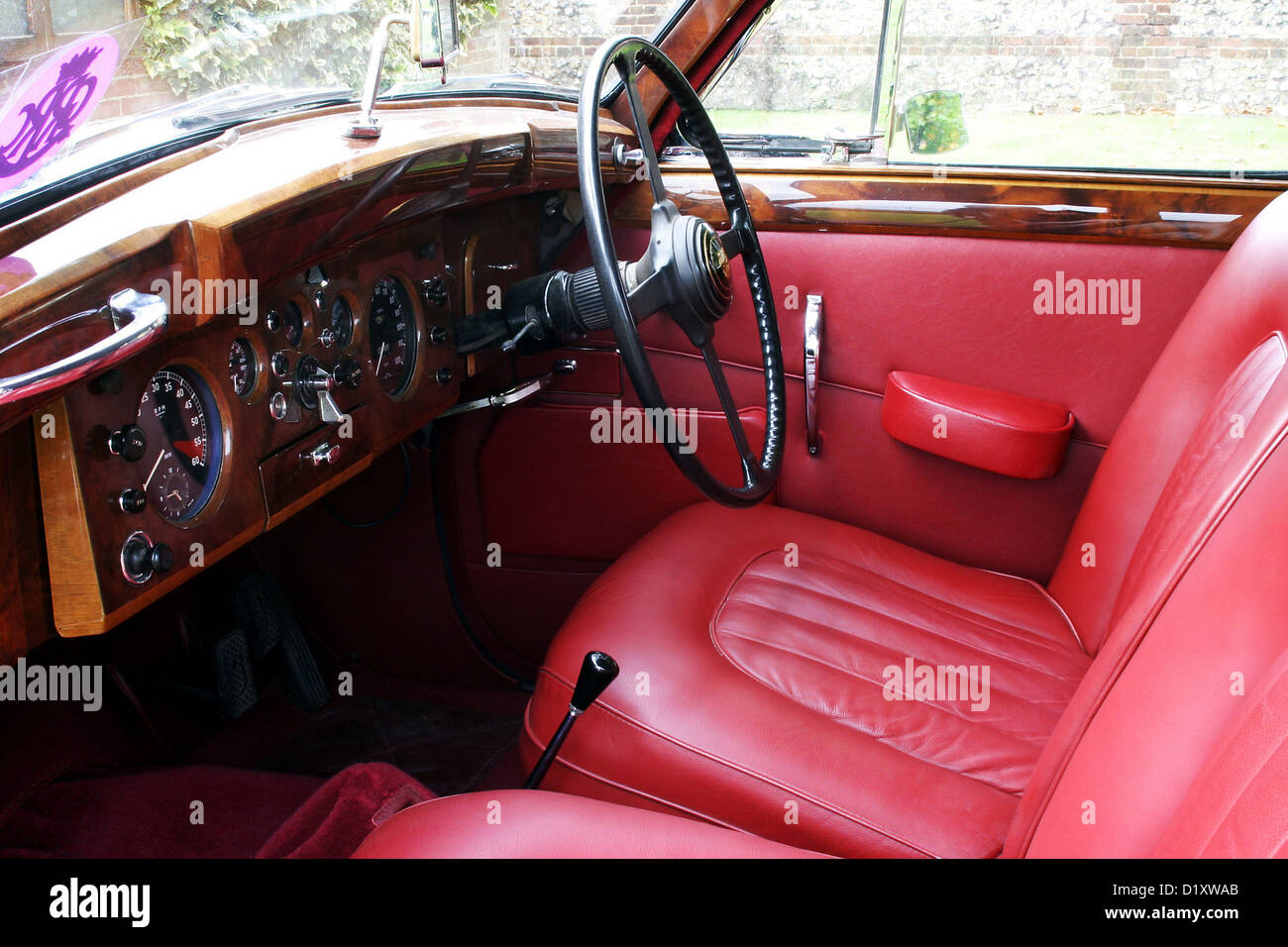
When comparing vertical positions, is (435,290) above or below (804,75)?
below

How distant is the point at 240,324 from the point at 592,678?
0.54 m

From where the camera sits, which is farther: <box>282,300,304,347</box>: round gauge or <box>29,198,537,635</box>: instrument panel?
<box>282,300,304,347</box>: round gauge

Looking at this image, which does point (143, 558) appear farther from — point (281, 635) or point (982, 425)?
point (982, 425)

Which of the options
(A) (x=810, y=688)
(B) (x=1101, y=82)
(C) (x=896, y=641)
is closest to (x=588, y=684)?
(A) (x=810, y=688)

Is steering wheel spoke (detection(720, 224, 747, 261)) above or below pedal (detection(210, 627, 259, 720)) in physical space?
above

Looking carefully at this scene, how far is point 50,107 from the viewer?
80cm

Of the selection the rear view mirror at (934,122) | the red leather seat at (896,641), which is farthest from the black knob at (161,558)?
the rear view mirror at (934,122)

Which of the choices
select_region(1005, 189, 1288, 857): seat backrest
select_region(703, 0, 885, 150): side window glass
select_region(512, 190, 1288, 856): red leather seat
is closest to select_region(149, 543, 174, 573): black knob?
select_region(512, 190, 1288, 856): red leather seat

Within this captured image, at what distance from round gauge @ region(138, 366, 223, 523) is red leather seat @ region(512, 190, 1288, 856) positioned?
443 millimetres

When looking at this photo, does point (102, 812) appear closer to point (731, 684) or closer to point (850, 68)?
point (731, 684)

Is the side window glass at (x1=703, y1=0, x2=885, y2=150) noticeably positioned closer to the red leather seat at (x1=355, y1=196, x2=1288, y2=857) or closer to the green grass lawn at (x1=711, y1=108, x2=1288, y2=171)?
the green grass lawn at (x1=711, y1=108, x2=1288, y2=171)

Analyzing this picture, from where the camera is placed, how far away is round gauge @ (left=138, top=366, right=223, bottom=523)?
1007 millimetres

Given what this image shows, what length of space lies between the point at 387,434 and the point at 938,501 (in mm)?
856
